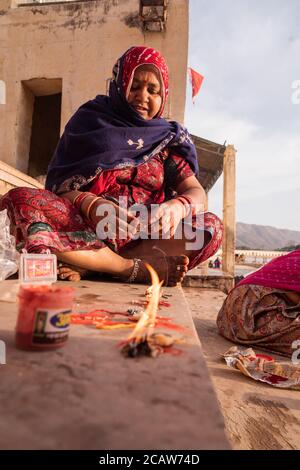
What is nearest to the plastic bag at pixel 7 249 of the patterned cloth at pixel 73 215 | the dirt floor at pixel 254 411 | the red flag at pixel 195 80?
the patterned cloth at pixel 73 215

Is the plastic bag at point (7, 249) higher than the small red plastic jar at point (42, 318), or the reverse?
the plastic bag at point (7, 249)

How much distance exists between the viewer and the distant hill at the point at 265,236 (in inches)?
4518

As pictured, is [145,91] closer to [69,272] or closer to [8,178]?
[69,272]

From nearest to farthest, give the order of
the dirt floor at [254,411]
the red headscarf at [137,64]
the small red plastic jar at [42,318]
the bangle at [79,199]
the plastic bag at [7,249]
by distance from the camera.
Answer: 1. the small red plastic jar at [42,318]
2. the dirt floor at [254,411]
3. the plastic bag at [7,249]
4. the bangle at [79,199]
5. the red headscarf at [137,64]

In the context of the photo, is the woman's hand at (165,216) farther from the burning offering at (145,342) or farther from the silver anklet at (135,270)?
the burning offering at (145,342)

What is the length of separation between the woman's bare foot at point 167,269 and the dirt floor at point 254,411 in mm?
561

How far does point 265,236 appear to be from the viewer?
126 m

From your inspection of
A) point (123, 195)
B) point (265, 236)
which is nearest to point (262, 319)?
point (123, 195)

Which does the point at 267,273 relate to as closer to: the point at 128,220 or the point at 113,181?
the point at 128,220

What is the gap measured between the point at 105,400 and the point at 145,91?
7.53 ft

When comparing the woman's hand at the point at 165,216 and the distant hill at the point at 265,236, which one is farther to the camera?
the distant hill at the point at 265,236

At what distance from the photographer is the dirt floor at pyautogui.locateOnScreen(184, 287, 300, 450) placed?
3.20ft

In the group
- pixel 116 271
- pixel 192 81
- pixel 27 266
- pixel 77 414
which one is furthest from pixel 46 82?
pixel 77 414

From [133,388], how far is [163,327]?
1.39 ft
